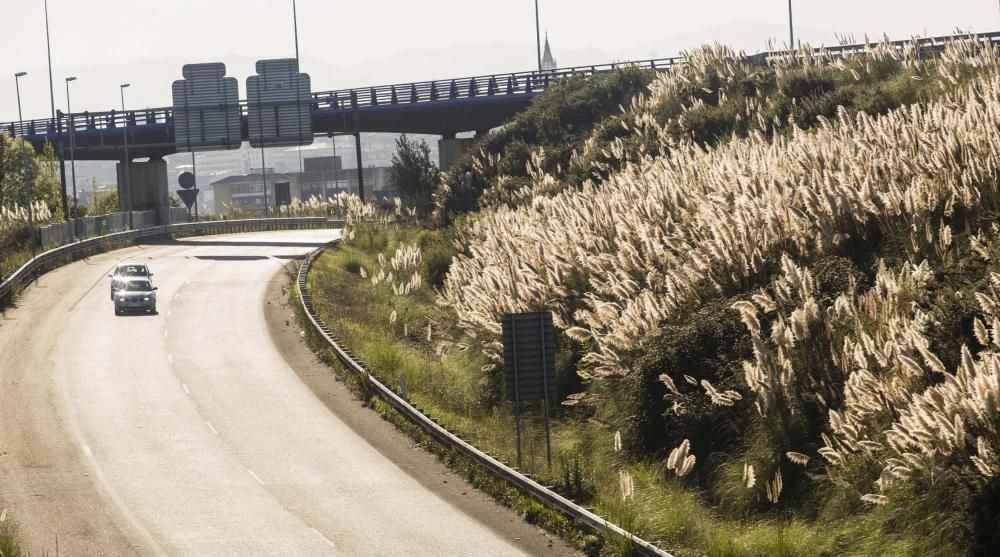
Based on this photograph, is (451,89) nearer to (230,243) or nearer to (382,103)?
(382,103)

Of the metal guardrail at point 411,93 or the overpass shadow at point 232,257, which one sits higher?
the metal guardrail at point 411,93

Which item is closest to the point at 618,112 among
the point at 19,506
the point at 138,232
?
the point at 138,232

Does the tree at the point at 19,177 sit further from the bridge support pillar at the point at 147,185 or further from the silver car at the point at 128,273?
the silver car at the point at 128,273

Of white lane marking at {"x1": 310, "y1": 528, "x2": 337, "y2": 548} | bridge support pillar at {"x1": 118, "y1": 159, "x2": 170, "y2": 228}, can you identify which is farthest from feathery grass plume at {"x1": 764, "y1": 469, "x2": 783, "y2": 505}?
bridge support pillar at {"x1": 118, "y1": 159, "x2": 170, "y2": 228}

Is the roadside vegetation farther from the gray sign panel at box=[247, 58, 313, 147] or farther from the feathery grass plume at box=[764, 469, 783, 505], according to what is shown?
the gray sign panel at box=[247, 58, 313, 147]

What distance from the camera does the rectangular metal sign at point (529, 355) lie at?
2112 cm

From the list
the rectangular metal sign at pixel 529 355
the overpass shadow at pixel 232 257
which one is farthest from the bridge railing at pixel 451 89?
the rectangular metal sign at pixel 529 355

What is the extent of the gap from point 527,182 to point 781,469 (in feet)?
112

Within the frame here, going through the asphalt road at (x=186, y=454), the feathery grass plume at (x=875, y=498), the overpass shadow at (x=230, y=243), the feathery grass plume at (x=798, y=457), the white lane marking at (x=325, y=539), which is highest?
the overpass shadow at (x=230, y=243)

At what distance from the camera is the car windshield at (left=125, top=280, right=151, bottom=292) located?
146 feet

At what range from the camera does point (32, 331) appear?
39.6 m

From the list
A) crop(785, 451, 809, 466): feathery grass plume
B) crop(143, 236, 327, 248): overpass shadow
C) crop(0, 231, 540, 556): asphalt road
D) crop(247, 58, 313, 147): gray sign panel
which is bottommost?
crop(0, 231, 540, 556): asphalt road

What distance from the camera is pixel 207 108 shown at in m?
74.8

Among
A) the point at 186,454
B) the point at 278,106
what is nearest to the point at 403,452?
the point at 186,454
